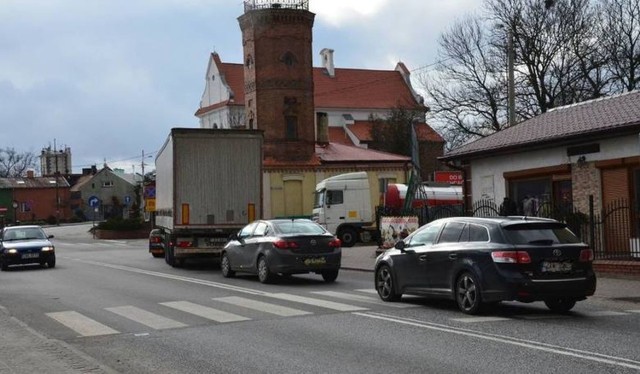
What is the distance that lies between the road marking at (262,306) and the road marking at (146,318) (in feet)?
5.58

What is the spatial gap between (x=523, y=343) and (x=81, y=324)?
6613mm

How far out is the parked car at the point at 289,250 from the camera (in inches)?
727

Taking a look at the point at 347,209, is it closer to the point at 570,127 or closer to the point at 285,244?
the point at 570,127

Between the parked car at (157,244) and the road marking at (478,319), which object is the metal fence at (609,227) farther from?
the parked car at (157,244)

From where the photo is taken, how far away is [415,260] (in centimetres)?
1388

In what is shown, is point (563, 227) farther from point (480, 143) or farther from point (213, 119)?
point (213, 119)

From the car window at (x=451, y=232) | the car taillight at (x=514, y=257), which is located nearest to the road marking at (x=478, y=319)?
the car taillight at (x=514, y=257)

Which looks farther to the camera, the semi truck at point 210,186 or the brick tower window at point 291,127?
the brick tower window at point 291,127

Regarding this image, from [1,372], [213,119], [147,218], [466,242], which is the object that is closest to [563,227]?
[466,242]

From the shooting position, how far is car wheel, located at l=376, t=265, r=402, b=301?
573 inches

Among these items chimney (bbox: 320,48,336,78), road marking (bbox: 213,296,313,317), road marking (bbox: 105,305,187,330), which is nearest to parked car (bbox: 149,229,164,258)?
road marking (bbox: 213,296,313,317)

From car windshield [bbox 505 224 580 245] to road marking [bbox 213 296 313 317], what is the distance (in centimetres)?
352

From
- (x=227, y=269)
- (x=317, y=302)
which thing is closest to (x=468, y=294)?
(x=317, y=302)

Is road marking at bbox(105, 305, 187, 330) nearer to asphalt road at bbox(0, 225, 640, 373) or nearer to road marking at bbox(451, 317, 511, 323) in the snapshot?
asphalt road at bbox(0, 225, 640, 373)
